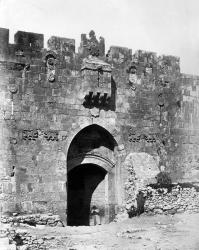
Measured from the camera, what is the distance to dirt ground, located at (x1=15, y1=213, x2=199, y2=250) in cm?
1461

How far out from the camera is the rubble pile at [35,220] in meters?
17.3

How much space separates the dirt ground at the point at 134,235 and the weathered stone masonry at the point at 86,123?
67.7 inches

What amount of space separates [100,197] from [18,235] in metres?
6.32

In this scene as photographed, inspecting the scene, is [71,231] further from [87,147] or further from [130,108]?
[130,108]

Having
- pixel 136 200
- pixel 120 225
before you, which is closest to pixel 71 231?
pixel 120 225

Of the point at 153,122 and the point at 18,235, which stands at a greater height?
the point at 153,122

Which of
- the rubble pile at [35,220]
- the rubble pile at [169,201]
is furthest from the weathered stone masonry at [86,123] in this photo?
the rubble pile at [169,201]

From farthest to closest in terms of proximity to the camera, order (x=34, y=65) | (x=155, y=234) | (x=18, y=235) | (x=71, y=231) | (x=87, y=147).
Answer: (x=87, y=147), (x=34, y=65), (x=71, y=231), (x=155, y=234), (x=18, y=235)

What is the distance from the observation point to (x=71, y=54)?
19344 millimetres

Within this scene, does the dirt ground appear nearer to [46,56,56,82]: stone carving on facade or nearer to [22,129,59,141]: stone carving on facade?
[22,129,59,141]: stone carving on facade

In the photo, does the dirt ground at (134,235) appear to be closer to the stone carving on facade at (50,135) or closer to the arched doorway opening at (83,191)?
the arched doorway opening at (83,191)

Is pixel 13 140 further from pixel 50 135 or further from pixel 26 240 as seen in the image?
pixel 26 240

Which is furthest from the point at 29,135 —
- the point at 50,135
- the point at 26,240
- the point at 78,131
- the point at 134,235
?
the point at 134,235

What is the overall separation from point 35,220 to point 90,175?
3.62 meters
